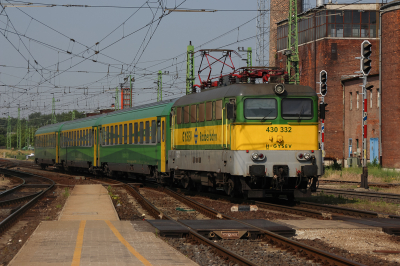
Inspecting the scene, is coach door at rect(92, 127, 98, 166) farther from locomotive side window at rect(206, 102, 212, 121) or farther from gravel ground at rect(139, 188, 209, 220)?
locomotive side window at rect(206, 102, 212, 121)

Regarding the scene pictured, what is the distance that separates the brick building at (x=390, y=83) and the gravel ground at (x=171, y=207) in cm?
2216

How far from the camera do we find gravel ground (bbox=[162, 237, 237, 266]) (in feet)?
27.9

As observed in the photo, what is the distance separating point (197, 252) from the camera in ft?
30.3

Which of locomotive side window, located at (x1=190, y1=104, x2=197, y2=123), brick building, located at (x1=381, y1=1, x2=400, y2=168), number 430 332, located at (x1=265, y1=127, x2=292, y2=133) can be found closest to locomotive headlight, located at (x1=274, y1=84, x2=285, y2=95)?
number 430 332, located at (x1=265, y1=127, x2=292, y2=133)

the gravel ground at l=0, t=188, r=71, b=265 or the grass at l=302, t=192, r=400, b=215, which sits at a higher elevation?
the grass at l=302, t=192, r=400, b=215

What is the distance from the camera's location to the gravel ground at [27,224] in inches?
382

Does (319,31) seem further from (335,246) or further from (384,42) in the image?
(335,246)

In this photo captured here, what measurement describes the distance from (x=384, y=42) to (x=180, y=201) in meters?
26.6

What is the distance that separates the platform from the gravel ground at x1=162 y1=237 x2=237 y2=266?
0.24m

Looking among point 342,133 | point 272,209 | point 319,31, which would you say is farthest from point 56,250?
point 319,31

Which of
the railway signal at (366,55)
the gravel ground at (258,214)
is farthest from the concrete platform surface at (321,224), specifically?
the railway signal at (366,55)

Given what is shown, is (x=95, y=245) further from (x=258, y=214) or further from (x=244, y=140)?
(x=244, y=140)

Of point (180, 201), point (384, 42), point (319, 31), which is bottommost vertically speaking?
point (180, 201)

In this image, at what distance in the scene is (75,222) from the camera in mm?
12188
